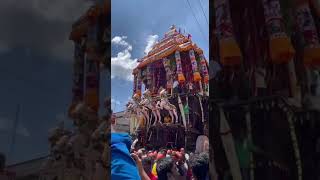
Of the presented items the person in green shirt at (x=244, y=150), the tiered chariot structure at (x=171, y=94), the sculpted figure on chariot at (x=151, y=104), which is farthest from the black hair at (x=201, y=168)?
the sculpted figure on chariot at (x=151, y=104)

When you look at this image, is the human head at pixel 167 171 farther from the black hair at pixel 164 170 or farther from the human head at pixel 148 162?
the human head at pixel 148 162

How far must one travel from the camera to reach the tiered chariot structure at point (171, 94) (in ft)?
59.6

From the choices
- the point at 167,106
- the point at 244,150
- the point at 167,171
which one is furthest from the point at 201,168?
the point at 167,106

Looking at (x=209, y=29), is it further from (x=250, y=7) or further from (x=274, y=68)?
(x=274, y=68)

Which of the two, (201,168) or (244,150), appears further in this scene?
(201,168)

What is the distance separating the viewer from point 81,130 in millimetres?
1706

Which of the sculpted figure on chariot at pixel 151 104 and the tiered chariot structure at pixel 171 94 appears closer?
the tiered chariot structure at pixel 171 94

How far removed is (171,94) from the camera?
19.9m

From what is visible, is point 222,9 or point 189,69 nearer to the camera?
point 222,9

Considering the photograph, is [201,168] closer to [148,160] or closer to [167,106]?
[148,160]

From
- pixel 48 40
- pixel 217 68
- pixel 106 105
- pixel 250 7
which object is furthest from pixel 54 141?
pixel 250 7

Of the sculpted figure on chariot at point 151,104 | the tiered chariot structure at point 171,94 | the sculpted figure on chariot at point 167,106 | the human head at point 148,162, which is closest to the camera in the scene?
the human head at point 148,162

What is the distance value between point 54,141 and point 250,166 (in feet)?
2.80

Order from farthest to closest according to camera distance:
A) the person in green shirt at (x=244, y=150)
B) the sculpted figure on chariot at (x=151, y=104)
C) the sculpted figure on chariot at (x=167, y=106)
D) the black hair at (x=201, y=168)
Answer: the sculpted figure on chariot at (x=151, y=104), the sculpted figure on chariot at (x=167, y=106), the black hair at (x=201, y=168), the person in green shirt at (x=244, y=150)
